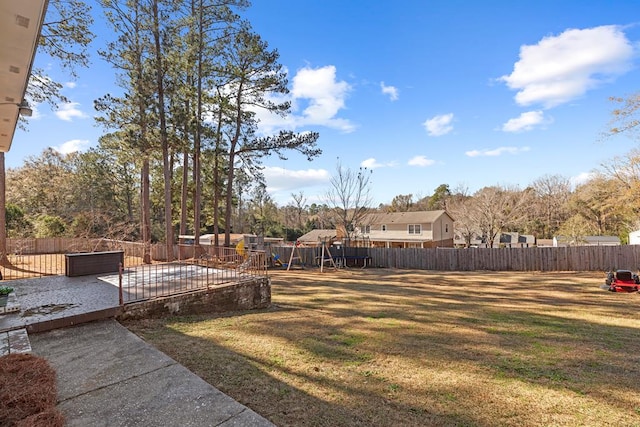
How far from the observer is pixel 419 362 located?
419cm

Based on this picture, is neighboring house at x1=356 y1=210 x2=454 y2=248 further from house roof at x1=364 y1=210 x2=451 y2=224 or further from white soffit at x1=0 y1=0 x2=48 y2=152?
white soffit at x1=0 y1=0 x2=48 y2=152

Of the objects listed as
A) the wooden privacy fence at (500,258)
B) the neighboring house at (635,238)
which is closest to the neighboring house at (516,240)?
the neighboring house at (635,238)

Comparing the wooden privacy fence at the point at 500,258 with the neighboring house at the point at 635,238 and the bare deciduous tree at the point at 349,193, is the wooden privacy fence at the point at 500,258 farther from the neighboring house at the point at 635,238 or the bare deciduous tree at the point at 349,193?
the neighboring house at the point at 635,238

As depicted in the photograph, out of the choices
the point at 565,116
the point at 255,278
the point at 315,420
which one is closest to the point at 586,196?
the point at 565,116

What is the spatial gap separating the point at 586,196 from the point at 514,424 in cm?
3010

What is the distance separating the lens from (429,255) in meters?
19.6

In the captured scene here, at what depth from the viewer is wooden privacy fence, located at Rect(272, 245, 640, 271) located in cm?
1571

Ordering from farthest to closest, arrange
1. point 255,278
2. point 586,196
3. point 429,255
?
point 586,196
point 429,255
point 255,278

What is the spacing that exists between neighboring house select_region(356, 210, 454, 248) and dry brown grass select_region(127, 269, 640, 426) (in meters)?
23.3

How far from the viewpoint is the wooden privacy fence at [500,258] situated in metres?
15.7

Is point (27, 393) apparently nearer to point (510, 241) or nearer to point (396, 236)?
point (396, 236)

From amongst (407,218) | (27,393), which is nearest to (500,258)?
(407,218)

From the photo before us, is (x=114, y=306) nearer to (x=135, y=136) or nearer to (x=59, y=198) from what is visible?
(x=135, y=136)

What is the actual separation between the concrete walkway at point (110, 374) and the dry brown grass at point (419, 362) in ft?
1.10
